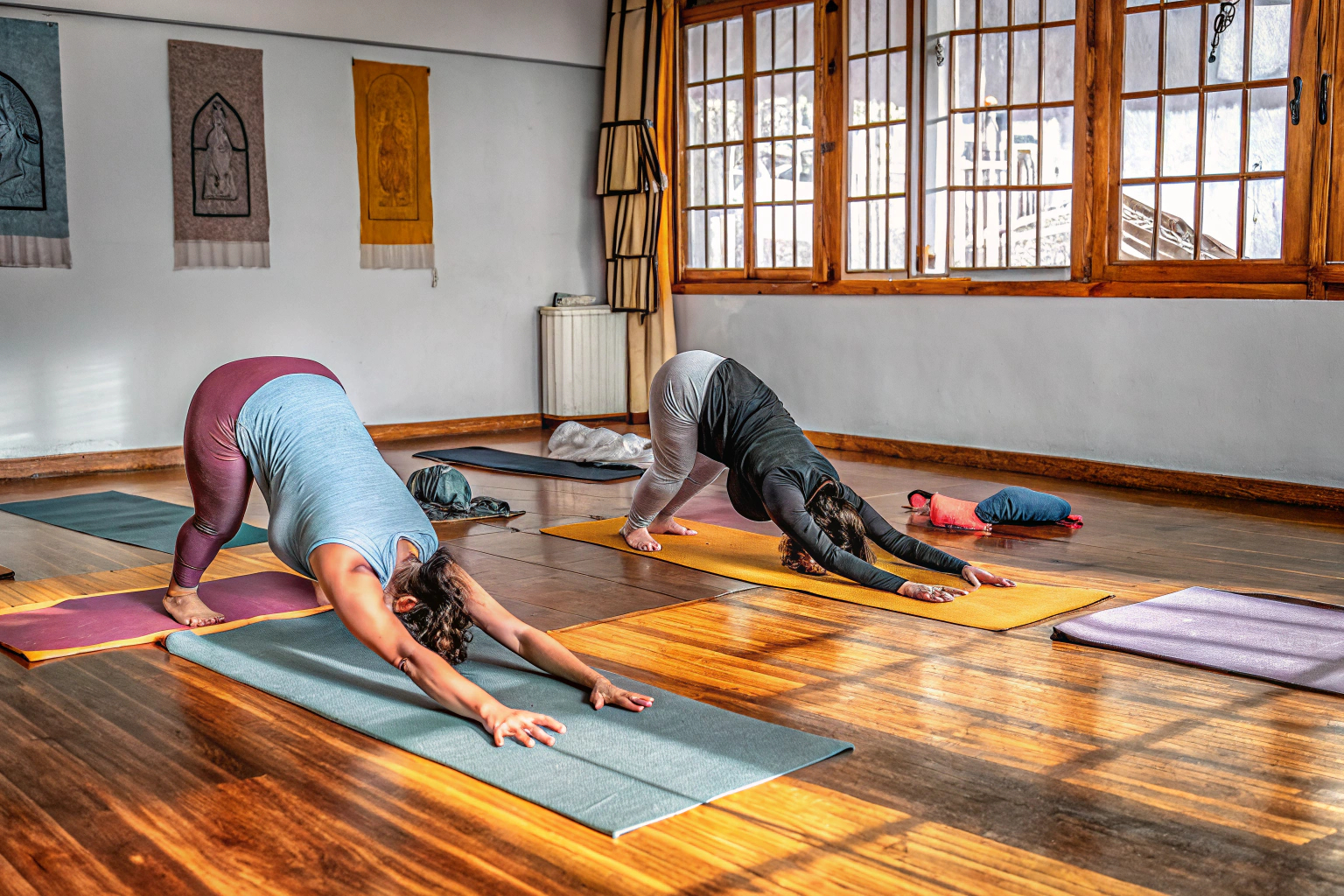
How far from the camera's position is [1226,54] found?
5.59 m

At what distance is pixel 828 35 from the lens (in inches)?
289

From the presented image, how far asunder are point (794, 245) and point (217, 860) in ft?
20.5

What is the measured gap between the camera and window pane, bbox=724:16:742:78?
26.2 feet

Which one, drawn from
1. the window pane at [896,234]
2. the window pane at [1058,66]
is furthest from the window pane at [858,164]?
the window pane at [1058,66]

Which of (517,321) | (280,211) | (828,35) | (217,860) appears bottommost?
(217,860)

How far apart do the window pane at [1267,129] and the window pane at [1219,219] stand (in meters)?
0.14

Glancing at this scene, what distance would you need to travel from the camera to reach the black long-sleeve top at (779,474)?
3.72 metres

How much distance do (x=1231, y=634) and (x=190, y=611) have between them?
2.75 meters

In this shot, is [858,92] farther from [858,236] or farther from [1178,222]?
[1178,222]

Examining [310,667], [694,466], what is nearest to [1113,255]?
[694,466]

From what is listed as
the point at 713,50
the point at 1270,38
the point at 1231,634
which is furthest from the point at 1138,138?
the point at 1231,634

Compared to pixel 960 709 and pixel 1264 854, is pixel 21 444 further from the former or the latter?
pixel 1264 854

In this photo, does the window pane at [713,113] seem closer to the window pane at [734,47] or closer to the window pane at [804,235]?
the window pane at [734,47]

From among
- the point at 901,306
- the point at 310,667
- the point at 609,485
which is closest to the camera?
the point at 310,667
